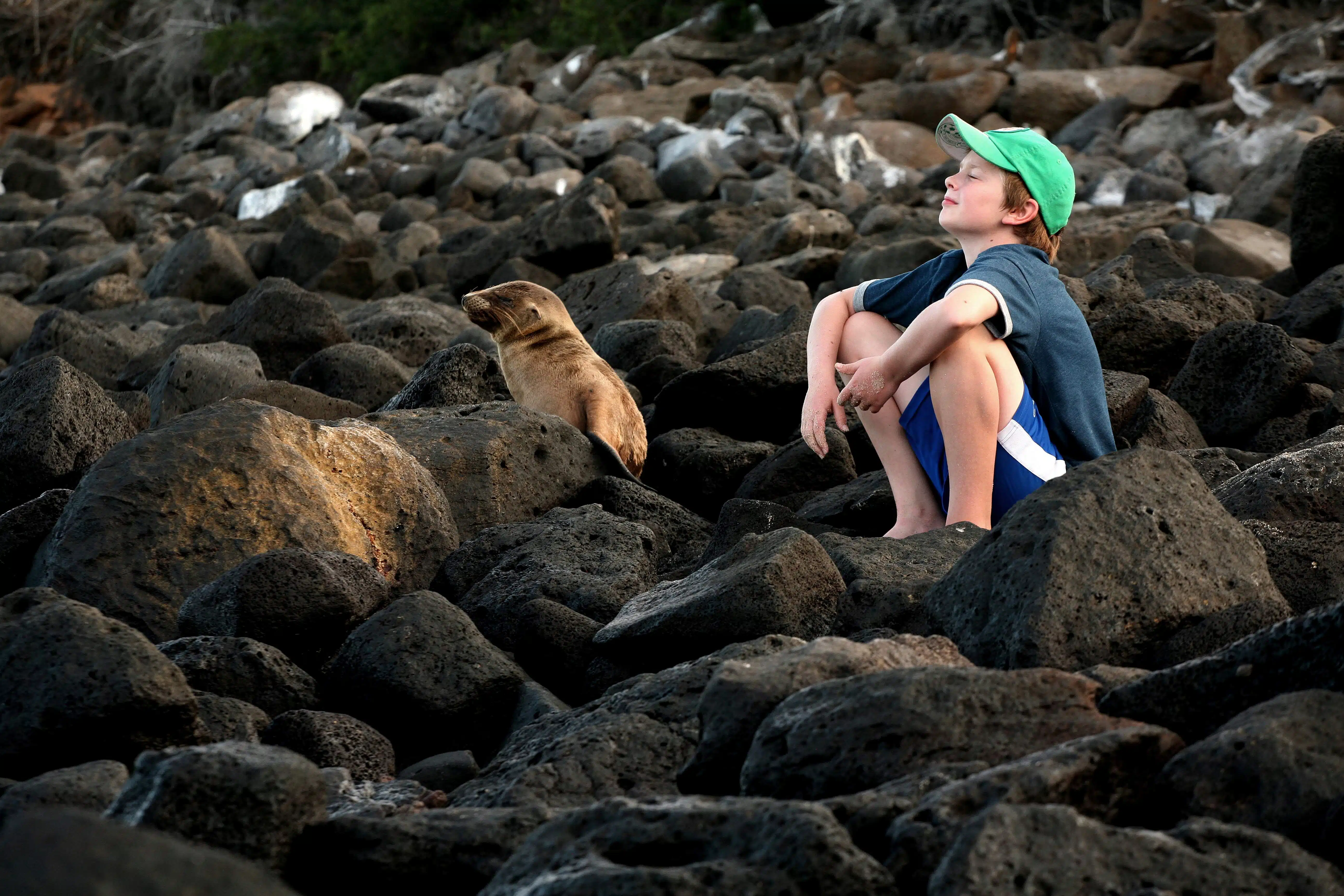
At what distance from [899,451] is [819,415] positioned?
0.83ft

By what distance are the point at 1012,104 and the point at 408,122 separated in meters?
8.28

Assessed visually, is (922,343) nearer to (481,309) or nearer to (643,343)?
(481,309)

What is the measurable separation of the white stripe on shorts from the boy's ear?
0.57m

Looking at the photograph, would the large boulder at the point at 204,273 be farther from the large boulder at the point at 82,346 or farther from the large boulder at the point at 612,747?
the large boulder at the point at 612,747

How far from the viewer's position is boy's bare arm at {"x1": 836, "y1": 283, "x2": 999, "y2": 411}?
3.65 m

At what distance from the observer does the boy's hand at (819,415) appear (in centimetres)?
412

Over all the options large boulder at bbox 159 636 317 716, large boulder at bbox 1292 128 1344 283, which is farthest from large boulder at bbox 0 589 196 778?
large boulder at bbox 1292 128 1344 283

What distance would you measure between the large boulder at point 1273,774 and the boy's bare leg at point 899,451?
192 cm

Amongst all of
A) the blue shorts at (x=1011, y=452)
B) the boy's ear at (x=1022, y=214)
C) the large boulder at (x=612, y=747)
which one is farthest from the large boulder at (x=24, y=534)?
the boy's ear at (x=1022, y=214)

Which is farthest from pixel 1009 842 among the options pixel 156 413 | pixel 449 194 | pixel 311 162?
pixel 311 162

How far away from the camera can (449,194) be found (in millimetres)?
15016

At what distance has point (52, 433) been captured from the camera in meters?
5.05

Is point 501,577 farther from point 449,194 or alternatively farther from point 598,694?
point 449,194

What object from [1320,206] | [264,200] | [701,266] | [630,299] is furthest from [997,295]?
[264,200]
